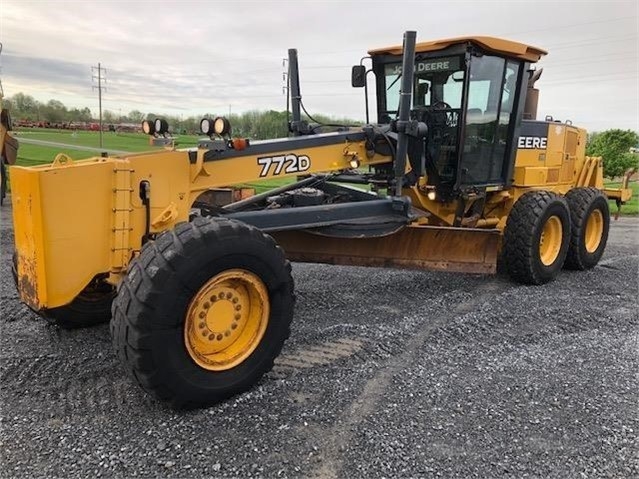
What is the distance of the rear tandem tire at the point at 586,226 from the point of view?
7.41m

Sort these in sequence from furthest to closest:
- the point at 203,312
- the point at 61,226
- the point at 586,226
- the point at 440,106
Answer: the point at 586,226, the point at 440,106, the point at 203,312, the point at 61,226

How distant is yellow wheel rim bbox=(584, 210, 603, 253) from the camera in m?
7.91

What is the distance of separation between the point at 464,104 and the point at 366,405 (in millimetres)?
3618

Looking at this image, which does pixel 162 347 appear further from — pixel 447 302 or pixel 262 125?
pixel 262 125

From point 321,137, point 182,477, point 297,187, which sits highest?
point 321,137

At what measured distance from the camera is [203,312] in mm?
3598

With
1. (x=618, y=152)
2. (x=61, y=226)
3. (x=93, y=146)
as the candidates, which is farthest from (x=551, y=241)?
(x=93, y=146)

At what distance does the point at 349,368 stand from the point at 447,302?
208cm

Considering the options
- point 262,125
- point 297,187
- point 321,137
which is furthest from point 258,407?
point 262,125

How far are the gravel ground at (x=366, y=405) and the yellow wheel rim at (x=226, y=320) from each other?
0.29 meters

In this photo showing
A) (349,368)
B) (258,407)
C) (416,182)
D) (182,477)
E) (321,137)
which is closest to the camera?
(182,477)

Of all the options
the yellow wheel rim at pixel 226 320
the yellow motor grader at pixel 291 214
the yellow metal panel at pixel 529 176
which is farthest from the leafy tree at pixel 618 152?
the yellow wheel rim at pixel 226 320

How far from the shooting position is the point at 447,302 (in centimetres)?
592

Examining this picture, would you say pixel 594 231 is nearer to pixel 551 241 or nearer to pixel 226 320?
pixel 551 241
